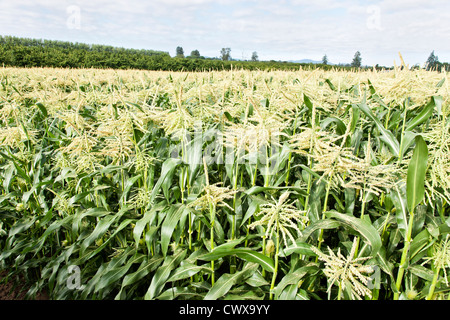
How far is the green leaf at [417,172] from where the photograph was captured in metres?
1.76

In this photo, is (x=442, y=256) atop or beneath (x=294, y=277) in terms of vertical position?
atop

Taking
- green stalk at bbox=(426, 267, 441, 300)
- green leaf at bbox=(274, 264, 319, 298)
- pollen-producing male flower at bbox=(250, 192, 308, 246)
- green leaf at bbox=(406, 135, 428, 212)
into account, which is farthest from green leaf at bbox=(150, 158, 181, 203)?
green stalk at bbox=(426, 267, 441, 300)

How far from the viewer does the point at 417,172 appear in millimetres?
1817

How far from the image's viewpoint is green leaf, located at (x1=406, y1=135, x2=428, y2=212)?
5.76 ft

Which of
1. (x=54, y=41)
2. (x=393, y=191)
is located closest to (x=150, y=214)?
(x=393, y=191)

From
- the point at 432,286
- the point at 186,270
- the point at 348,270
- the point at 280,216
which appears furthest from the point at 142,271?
the point at 432,286

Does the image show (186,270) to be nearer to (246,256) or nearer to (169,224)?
(169,224)

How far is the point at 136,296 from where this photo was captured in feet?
9.70

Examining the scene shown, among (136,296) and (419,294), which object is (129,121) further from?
(419,294)

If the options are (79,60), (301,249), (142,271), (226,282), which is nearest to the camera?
(301,249)

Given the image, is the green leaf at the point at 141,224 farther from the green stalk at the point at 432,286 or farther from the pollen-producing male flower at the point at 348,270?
the green stalk at the point at 432,286

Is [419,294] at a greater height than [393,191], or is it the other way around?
[393,191]
